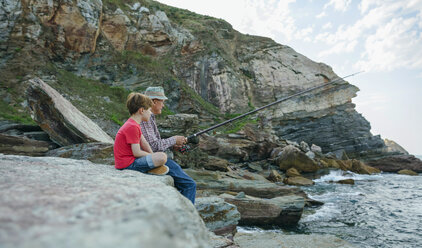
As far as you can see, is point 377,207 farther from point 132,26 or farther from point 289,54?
point 289,54

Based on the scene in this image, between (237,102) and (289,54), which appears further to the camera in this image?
(289,54)

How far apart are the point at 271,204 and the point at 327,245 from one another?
1.89m

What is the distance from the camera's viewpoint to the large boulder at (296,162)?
16.5 m

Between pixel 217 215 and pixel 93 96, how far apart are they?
15.8 metres

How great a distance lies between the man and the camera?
371cm

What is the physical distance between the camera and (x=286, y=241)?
491cm

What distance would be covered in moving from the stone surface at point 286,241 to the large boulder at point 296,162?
11.7m

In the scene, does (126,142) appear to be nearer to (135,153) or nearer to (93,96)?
(135,153)

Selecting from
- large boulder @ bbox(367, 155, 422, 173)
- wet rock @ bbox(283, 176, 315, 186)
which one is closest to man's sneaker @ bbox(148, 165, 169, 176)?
wet rock @ bbox(283, 176, 315, 186)

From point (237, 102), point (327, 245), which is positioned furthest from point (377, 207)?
point (237, 102)

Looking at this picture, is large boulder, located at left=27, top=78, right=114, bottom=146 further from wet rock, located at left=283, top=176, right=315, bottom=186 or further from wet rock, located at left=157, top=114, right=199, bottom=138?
wet rock, located at left=283, top=176, right=315, bottom=186

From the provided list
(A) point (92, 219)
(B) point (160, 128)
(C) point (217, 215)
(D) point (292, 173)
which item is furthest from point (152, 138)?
(D) point (292, 173)

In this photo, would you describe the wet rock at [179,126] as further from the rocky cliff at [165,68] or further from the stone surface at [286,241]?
the stone surface at [286,241]

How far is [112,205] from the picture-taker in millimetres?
1120
